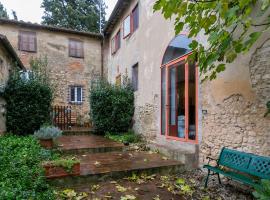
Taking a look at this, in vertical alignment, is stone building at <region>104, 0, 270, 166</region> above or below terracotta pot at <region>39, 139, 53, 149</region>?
above

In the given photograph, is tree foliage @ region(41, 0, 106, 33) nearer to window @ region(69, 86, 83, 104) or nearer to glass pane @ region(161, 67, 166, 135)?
window @ region(69, 86, 83, 104)

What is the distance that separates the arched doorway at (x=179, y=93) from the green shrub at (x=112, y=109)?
2680mm

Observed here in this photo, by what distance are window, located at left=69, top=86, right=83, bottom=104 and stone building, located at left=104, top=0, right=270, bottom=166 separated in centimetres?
477

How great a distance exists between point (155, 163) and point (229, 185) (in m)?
1.72

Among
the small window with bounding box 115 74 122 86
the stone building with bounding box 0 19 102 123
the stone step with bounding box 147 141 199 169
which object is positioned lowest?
the stone step with bounding box 147 141 199 169

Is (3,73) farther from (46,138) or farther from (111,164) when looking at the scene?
(111,164)

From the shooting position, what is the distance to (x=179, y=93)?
649 centimetres

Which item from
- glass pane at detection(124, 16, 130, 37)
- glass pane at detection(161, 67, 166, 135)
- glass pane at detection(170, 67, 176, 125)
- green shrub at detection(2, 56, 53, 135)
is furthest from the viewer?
glass pane at detection(124, 16, 130, 37)

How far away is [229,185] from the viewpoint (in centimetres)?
434

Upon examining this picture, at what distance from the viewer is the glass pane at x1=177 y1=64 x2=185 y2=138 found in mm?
6267

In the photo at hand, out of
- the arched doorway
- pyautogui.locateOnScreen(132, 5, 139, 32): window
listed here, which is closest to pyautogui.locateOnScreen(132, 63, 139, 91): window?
pyautogui.locateOnScreen(132, 5, 139, 32): window

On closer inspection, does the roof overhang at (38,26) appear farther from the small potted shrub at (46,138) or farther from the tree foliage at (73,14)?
the tree foliage at (73,14)

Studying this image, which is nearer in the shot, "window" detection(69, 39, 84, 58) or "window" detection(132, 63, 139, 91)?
"window" detection(132, 63, 139, 91)

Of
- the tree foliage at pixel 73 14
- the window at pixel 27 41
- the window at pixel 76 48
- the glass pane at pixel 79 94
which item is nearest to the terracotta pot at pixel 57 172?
the glass pane at pixel 79 94
